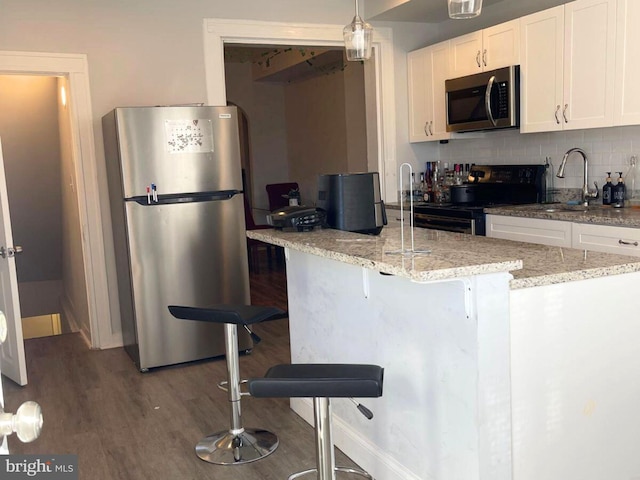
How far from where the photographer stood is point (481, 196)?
537 cm

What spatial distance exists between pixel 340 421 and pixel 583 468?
1.13 metres

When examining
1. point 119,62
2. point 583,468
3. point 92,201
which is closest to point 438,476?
point 583,468

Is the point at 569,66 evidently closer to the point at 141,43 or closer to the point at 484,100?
the point at 484,100

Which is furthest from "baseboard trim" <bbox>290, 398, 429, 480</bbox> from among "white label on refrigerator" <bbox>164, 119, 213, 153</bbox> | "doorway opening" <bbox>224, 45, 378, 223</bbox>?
"doorway opening" <bbox>224, 45, 378, 223</bbox>

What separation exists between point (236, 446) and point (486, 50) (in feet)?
11.1

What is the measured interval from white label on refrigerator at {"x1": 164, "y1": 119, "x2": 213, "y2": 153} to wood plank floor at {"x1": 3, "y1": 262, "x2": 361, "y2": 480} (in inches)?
57.5

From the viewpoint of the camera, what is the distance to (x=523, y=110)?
4.57 metres

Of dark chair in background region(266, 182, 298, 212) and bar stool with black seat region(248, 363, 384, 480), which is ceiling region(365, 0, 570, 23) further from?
dark chair in background region(266, 182, 298, 212)

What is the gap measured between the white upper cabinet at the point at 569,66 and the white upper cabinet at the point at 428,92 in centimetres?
88

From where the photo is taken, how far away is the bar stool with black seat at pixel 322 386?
78.7 inches

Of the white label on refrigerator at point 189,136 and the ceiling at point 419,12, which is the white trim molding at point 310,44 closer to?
the ceiling at point 419,12

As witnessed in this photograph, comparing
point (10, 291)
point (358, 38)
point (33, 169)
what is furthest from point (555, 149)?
point (33, 169)

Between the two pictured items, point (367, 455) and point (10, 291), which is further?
point (10, 291)

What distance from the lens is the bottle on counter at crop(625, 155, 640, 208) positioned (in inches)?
163
